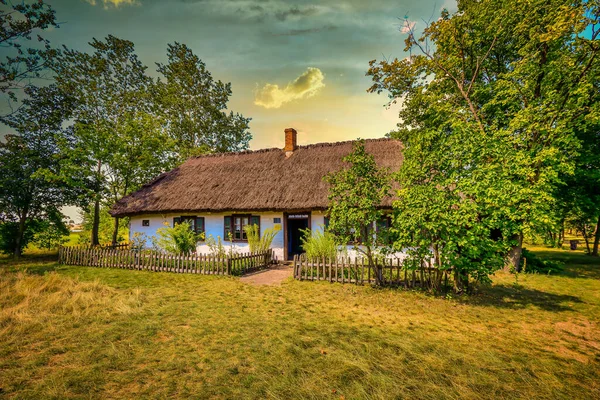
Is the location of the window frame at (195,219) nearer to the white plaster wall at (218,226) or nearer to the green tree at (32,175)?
the white plaster wall at (218,226)

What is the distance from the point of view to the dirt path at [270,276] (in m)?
9.39

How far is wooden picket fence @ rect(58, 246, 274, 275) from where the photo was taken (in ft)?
34.9

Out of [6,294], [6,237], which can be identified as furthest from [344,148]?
[6,237]

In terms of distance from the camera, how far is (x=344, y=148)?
54.7 ft

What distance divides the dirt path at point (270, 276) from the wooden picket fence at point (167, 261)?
623mm

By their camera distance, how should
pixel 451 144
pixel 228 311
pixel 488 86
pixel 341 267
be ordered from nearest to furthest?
pixel 228 311 < pixel 451 144 < pixel 341 267 < pixel 488 86

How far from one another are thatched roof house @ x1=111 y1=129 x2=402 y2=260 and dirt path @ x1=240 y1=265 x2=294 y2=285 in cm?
251

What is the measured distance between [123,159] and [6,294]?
12915 millimetres

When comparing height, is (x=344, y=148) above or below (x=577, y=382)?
above

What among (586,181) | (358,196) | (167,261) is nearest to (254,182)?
(167,261)

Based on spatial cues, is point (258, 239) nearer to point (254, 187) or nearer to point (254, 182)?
point (254, 187)

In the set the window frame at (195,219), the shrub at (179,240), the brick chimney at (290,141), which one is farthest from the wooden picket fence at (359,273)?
the brick chimney at (290,141)

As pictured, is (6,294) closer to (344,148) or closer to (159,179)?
(159,179)

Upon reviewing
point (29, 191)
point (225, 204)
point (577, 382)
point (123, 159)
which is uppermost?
point (123, 159)
